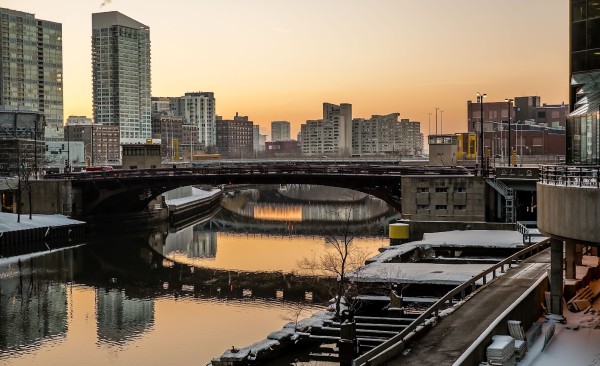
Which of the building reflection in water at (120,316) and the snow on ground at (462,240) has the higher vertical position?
the snow on ground at (462,240)

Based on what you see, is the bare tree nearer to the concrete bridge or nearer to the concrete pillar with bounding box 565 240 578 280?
the concrete bridge

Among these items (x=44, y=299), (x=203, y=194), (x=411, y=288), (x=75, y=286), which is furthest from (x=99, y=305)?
(x=203, y=194)

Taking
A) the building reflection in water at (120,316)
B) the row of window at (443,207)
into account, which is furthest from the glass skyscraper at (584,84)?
the building reflection in water at (120,316)

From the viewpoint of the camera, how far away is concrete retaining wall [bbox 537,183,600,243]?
2800cm

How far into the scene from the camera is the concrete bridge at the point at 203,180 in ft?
279

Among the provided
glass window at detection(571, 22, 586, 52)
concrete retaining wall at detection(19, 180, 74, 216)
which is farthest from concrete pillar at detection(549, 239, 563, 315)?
concrete retaining wall at detection(19, 180, 74, 216)

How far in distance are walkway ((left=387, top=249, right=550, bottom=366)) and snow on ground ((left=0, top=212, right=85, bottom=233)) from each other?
57877 mm

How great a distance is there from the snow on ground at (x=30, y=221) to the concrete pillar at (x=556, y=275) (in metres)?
61.4

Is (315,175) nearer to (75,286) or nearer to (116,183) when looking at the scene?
(116,183)

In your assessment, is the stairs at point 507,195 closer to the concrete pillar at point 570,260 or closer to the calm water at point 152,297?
the calm water at point 152,297

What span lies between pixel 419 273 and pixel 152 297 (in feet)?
65.1

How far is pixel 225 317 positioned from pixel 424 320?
1909cm

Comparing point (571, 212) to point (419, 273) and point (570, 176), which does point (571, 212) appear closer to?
point (570, 176)

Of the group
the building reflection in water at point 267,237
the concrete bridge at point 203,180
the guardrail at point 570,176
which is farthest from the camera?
the concrete bridge at point 203,180
